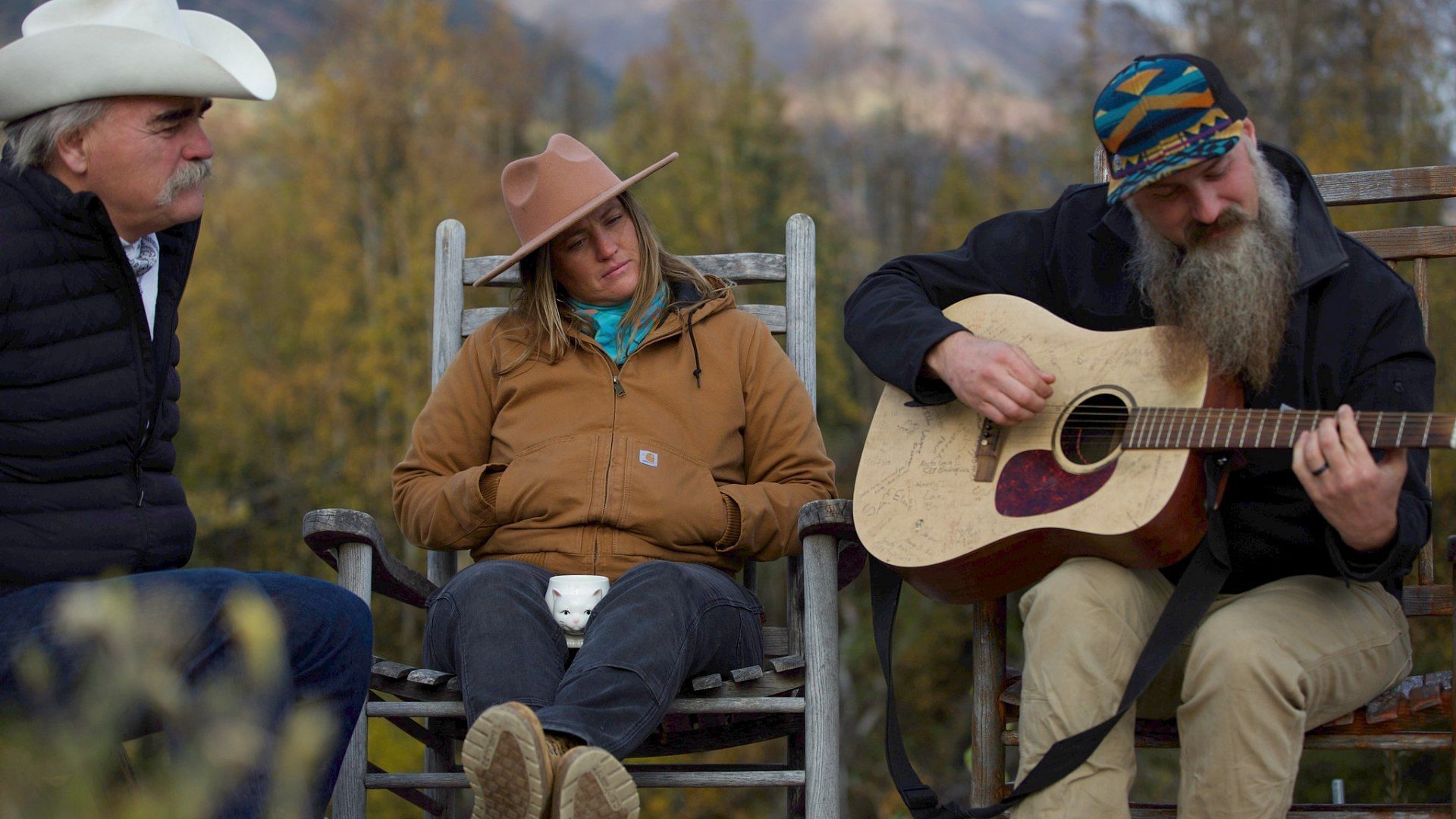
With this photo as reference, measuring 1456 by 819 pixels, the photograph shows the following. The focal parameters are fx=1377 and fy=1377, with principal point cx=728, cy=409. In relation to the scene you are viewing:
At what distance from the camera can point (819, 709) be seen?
117 inches

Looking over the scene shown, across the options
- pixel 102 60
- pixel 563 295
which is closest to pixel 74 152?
pixel 102 60

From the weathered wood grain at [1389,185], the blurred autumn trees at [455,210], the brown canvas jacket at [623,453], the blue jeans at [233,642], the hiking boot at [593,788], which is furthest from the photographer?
the blurred autumn trees at [455,210]

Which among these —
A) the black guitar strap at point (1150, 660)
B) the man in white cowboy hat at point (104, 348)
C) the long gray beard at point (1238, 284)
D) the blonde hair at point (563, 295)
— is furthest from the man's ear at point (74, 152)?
the long gray beard at point (1238, 284)

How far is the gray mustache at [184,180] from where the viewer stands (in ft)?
9.16

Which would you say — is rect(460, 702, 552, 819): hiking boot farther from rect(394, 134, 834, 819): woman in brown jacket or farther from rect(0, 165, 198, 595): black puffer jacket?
rect(0, 165, 198, 595): black puffer jacket

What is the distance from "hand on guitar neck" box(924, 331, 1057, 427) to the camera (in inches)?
107

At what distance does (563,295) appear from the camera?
371 centimetres

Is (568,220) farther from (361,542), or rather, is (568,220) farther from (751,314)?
(361,542)

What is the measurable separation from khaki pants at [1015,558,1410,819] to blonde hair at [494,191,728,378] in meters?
1.41

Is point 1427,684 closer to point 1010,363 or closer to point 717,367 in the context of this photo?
point 1010,363

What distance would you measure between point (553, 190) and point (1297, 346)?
6.07 feet

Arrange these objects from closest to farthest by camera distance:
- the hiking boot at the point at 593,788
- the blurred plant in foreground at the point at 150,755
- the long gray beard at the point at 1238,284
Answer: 1. the blurred plant in foreground at the point at 150,755
2. the hiking boot at the point at 593,788
3. the long gray beard at the point at 1238,284

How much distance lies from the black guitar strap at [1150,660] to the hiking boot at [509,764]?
74 cm

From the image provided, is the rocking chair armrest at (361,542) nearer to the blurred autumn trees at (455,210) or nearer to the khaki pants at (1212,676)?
the khaki pants at (1212,676)
